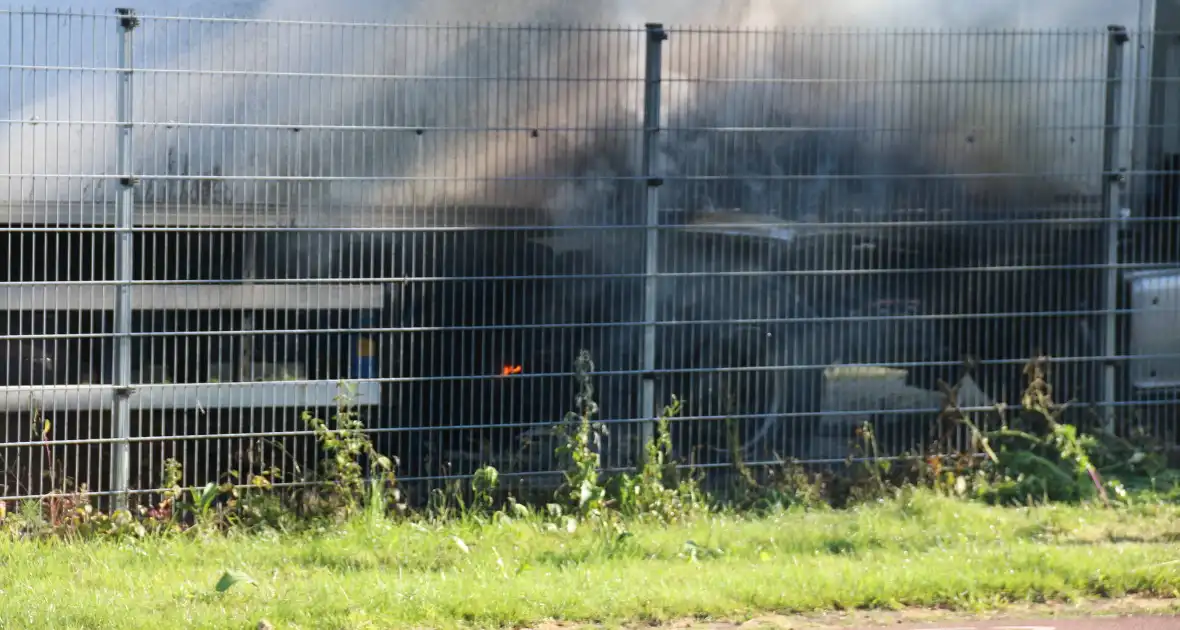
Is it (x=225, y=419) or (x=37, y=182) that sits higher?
(x=37, y=182)

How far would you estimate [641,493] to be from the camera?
8328 mm

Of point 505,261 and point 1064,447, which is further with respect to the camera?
point 1064,447

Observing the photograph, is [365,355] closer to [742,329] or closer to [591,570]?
[591,570]

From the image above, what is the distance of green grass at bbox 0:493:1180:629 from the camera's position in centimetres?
630

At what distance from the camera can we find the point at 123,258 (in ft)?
25.4

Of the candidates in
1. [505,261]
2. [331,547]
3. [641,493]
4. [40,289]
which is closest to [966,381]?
[641,493]

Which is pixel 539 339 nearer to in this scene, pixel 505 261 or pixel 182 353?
pixel 505 261

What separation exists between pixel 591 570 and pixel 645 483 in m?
1.40

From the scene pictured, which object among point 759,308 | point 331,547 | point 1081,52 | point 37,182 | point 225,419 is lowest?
point 331,547

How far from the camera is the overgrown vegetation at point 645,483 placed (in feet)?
25.7

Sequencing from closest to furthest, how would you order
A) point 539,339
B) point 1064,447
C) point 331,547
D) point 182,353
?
point 331,547 < point 182,353 < point 539,339 < point 1064,447

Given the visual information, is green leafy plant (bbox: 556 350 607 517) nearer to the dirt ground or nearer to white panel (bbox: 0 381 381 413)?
white panel (bbox: 0 381 381 413)

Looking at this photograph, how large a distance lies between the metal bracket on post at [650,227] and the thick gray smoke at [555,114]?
6 centimetres

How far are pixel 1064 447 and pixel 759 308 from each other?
78.1 inches
